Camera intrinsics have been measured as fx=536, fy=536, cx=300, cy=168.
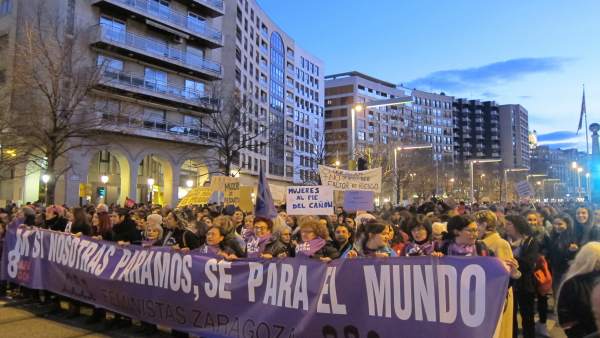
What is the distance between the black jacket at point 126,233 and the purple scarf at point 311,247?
3.56 metres

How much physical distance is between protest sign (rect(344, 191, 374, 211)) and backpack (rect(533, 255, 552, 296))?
551 cm

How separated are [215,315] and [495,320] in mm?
3417

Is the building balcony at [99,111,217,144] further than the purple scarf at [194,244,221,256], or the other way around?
the building balcony at [99,111,217,144]

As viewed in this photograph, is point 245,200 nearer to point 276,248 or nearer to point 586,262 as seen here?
point 276,248

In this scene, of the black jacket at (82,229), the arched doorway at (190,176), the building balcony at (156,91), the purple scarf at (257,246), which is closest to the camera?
the purple scarf at (257,246)

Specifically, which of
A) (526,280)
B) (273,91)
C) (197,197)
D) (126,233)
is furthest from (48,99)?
(273,91)

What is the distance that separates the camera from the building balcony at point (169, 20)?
125 ft

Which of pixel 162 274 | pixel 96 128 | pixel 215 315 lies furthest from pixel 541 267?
pixel 96 128

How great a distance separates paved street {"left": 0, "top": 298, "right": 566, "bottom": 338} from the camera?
766cm

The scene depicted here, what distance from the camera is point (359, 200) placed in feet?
41.6

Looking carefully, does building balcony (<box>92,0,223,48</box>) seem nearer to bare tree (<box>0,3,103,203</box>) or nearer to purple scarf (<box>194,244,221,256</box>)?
bare tree (<box>0,3,103,203</box>)

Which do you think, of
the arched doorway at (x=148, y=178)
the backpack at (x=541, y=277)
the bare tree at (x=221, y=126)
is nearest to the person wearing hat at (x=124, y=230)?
the backpack at (x=541, y=277)

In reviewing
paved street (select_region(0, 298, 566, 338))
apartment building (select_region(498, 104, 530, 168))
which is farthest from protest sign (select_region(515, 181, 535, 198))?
apartment building (select_region(498, 104, 530, 168))

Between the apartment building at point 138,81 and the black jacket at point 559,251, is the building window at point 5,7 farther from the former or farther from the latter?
the black jacket at point 559,251
